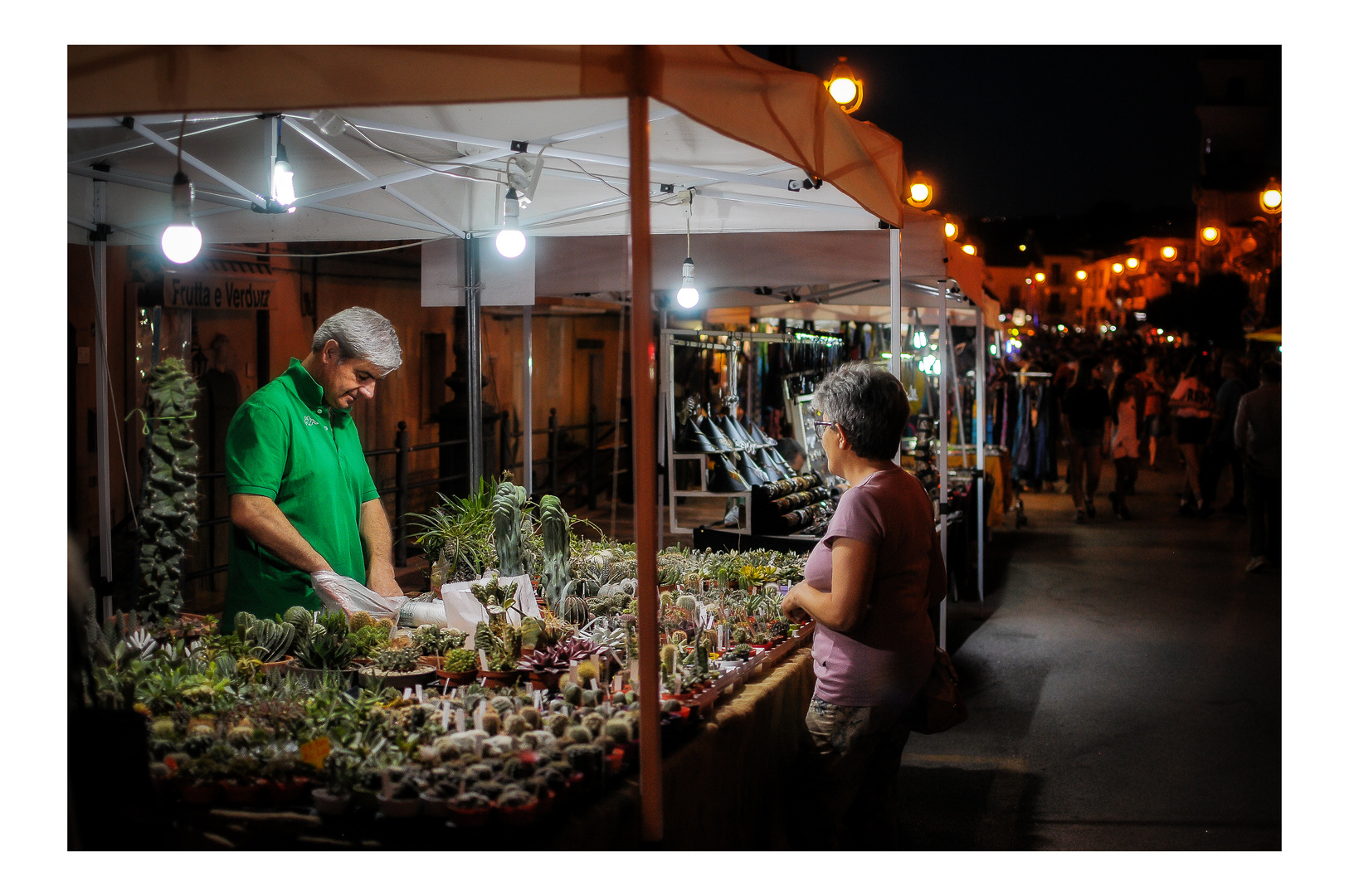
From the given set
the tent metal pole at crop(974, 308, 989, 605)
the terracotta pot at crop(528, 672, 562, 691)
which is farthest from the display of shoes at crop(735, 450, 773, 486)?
the terracotta pot at crop(528, 672, 562, 691)

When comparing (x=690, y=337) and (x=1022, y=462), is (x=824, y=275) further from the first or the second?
(x=1022, y=462)

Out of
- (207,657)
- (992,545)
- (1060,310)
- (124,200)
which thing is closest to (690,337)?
(992,545)

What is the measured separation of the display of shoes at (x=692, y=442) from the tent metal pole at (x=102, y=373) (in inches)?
167

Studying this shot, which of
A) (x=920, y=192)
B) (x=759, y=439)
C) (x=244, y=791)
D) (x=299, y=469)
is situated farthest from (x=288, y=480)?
(x=920, y=192)

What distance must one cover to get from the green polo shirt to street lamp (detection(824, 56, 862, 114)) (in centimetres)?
595

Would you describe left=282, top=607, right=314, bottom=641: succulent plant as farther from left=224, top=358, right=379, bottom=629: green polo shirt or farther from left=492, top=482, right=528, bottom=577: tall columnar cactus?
left=492, top=482, right=528, bottom=577: tall columnar cactus

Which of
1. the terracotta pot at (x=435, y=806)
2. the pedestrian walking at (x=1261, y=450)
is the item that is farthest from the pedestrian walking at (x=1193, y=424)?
the terracotta pot at (x=435, y=806)

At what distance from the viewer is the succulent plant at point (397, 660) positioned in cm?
306

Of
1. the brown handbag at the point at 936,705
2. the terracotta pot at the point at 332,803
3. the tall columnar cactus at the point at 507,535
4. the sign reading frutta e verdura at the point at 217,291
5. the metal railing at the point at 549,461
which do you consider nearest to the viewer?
the terracotta pot at the point at 332,803

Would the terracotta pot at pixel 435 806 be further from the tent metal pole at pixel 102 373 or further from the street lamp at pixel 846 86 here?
the street lamp at pixel 846 86

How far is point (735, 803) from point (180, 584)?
178 centimetres

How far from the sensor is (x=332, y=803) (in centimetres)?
224

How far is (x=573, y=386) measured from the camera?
14.8 metres

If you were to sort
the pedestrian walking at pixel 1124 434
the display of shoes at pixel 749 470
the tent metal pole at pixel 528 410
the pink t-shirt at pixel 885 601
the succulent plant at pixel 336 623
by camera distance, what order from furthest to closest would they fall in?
the pedestrian walking at pixel 1124 434 < the display of shoes at pixel 749 470 < the tent metal pole at pixel 528 410 < the succulent plant at pixel 336 623 < the pink t-shirt at pixel 885 601
